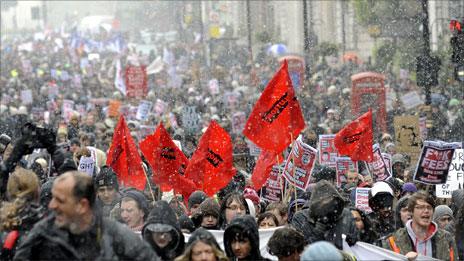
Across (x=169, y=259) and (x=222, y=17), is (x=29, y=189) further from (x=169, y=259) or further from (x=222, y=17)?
(x=222, y=17)

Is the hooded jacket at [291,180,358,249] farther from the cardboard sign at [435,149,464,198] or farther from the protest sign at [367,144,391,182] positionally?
the protest sign at [367,144,391,182]

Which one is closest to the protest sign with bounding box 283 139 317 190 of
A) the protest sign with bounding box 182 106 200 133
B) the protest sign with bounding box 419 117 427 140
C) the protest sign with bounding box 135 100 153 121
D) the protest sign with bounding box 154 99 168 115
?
the protest sign with bounding box 419 117 427 140

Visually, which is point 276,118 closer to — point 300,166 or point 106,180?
point 300,166

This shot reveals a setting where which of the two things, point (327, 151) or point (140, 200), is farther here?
point (327, 151)

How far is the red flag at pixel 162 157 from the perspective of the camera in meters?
11.9

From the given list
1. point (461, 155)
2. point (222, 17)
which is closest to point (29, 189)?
point (461, 155)

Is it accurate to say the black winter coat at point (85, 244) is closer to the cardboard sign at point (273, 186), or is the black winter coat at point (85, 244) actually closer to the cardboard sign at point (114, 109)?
the cardboard sign at point (273, 186)

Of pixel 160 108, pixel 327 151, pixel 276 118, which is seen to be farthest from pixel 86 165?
pixel 160 108

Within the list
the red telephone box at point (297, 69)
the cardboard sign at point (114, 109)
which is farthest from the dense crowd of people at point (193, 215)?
the red telephone box at point (297, 69)

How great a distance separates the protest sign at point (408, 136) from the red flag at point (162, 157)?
5.51m

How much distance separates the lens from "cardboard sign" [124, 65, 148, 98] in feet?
98.5

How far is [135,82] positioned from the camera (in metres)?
30.1

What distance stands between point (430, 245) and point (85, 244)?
2958 mm

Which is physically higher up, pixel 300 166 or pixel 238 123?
pixel 300 166
